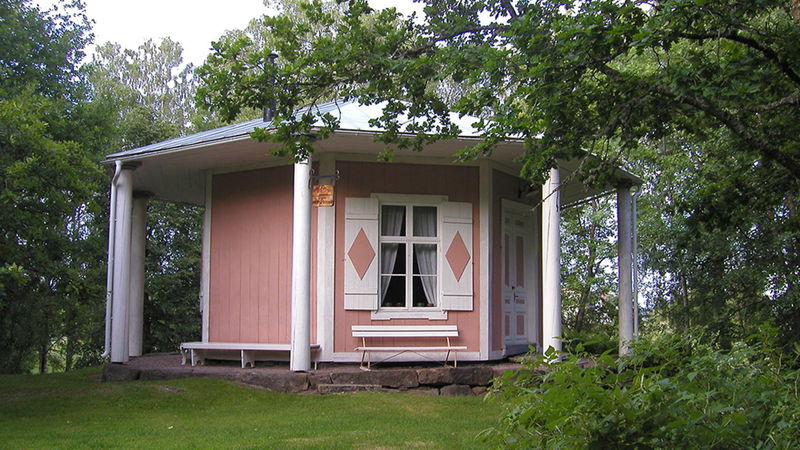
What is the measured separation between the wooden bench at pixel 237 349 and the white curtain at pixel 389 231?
1.34 meters

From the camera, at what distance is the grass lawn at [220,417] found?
6645 mm

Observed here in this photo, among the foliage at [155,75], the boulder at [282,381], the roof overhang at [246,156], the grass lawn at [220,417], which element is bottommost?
the grass lawn at [220,417]

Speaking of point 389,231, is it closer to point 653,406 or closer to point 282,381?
point 282,381

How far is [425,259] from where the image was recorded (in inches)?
442

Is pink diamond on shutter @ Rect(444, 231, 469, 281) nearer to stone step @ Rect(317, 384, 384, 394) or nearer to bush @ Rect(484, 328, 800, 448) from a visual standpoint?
stone step @ Rect(317, 384, 384, 394)

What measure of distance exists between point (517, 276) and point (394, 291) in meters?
2.39

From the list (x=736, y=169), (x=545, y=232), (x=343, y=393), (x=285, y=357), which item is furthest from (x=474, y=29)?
(x=285, y=357)

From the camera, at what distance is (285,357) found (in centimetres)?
1091

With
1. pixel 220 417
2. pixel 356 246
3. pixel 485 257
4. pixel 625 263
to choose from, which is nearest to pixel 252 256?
pixel 356 246

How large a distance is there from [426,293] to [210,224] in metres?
3.50

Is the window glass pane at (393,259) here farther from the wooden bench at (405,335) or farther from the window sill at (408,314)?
the wooden bench at (405,335)

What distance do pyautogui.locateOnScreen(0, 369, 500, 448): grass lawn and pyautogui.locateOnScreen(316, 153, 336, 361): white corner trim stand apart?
152 cm

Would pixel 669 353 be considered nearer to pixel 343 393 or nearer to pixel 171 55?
pixel 343 393

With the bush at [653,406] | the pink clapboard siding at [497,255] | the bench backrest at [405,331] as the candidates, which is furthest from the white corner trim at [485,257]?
the bush at [653,406]
